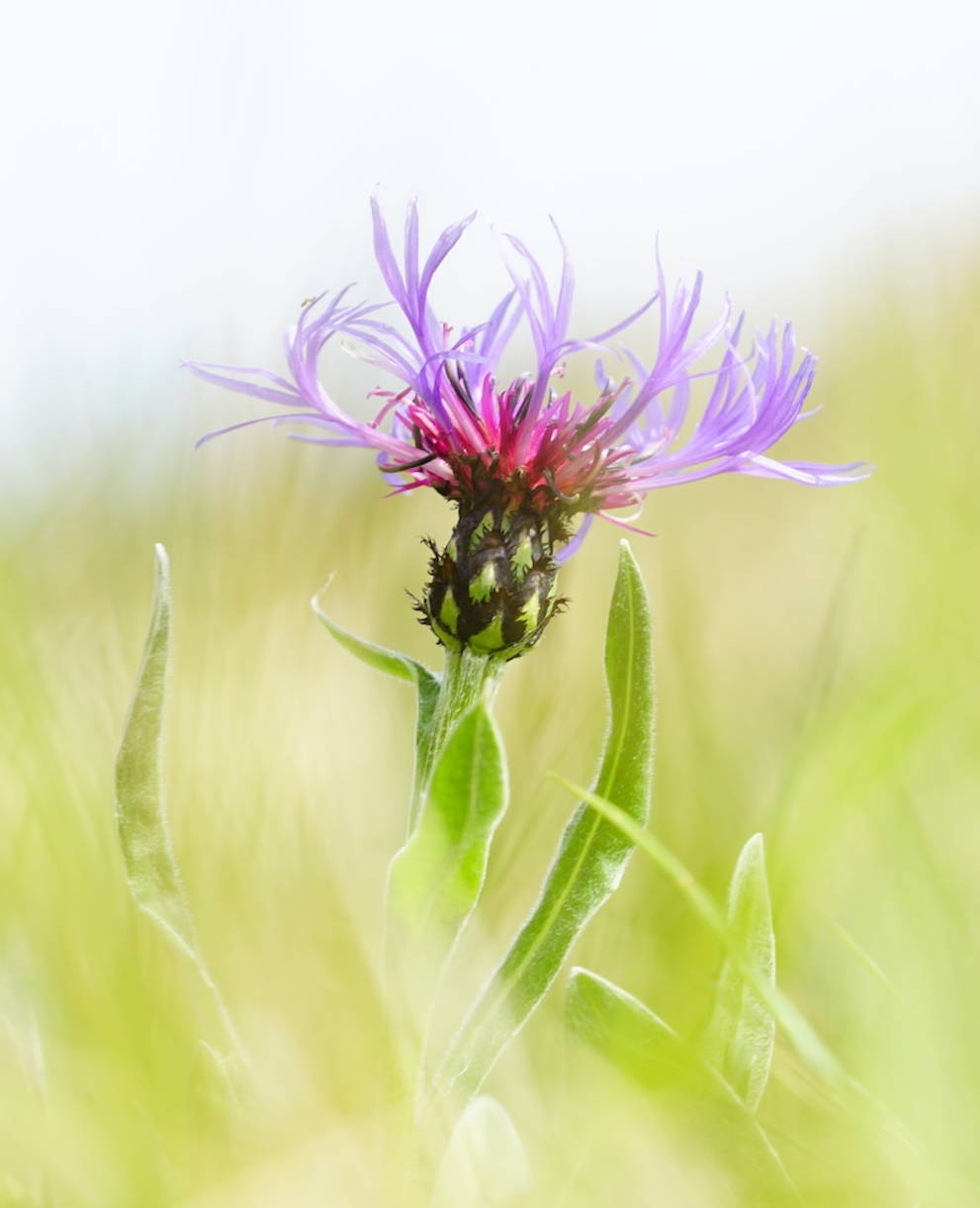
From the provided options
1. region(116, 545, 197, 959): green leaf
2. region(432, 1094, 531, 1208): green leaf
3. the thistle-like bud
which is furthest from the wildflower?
region(432, 1094, 531, 1208): green leaf

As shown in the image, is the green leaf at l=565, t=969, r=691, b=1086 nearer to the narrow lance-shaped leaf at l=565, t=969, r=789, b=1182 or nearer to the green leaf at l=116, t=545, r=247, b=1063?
the narrow lance-shaped leaf at l=565, t=969, r=789, b=1182

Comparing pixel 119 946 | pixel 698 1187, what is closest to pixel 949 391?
pixel 698 1187

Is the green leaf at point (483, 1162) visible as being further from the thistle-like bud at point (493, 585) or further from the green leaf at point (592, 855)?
the thistle-like bud at point (493, 585)

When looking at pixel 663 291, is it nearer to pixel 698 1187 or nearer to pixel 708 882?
pixel 708 882

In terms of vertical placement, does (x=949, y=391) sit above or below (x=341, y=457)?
above

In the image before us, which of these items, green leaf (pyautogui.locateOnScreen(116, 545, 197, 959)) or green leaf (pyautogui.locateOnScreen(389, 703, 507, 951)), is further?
green leaf (pyautogui.locateOnScreen(116, 545, 197, 959))

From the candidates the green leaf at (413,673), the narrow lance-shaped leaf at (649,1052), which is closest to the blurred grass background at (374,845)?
the narrow lance-shaped leaf at (649,1052)
